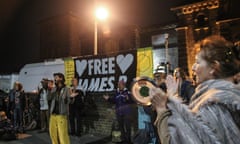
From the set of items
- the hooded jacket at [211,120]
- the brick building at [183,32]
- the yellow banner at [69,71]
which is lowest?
the hooded jacket at [211,120]

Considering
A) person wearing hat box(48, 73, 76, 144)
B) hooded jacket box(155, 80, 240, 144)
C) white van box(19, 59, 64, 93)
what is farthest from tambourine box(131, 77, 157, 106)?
white van box(19, 59, 64, 93)

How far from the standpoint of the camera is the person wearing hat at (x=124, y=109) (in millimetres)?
7281

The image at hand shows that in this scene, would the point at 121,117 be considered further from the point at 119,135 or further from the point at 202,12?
the point at 202,12

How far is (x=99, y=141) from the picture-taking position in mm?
7723

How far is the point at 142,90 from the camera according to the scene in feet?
7.32

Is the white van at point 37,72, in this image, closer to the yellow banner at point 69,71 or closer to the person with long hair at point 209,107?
the yellow banner at point 69,71

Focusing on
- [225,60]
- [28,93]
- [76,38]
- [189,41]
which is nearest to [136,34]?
[189,41]

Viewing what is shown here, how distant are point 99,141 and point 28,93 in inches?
200

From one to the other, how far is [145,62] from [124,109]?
152 cm

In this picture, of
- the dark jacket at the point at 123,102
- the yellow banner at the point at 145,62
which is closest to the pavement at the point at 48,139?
the dark jacket at the point at 123,102

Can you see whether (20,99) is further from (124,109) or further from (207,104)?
(207,104)

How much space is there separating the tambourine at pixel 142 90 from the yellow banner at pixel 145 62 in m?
4.66

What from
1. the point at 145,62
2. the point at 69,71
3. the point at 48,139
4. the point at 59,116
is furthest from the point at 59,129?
the point at 69,71

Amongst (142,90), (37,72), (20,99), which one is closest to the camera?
(142,90)
